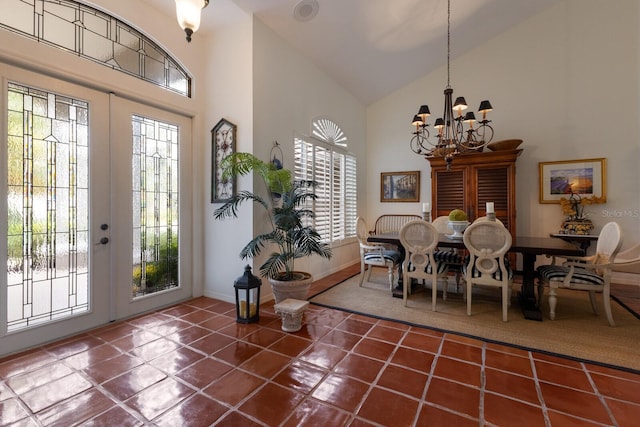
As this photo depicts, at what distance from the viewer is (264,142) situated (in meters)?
3.50

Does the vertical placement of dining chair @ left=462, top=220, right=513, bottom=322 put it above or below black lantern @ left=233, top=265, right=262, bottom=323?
above

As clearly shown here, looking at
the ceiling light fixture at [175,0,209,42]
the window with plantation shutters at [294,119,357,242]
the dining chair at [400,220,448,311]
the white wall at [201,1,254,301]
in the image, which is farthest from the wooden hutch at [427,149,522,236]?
the ceiling light fixture at [175,0,209,42]

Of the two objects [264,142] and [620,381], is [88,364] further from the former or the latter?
[620,381]

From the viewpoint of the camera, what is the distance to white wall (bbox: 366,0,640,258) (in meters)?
4.20

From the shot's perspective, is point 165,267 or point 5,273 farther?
point 165,267

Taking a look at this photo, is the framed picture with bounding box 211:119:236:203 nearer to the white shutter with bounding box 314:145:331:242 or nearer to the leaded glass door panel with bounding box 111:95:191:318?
the leaded glass door panel with bounding box 111:95:191:318

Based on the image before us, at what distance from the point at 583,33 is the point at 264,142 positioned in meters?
5.19

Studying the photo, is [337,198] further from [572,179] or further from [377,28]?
[572,179]

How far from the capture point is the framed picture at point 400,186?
5.69 m

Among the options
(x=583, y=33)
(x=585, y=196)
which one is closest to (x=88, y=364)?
(x=585, y=196)

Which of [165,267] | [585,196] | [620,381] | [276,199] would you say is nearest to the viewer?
[620,381]

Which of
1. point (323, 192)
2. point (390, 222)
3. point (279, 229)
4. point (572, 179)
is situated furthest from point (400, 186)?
point (279, 229)

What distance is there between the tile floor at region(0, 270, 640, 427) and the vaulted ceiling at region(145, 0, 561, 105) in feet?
11.4

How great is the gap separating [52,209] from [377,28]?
13.9 feet
